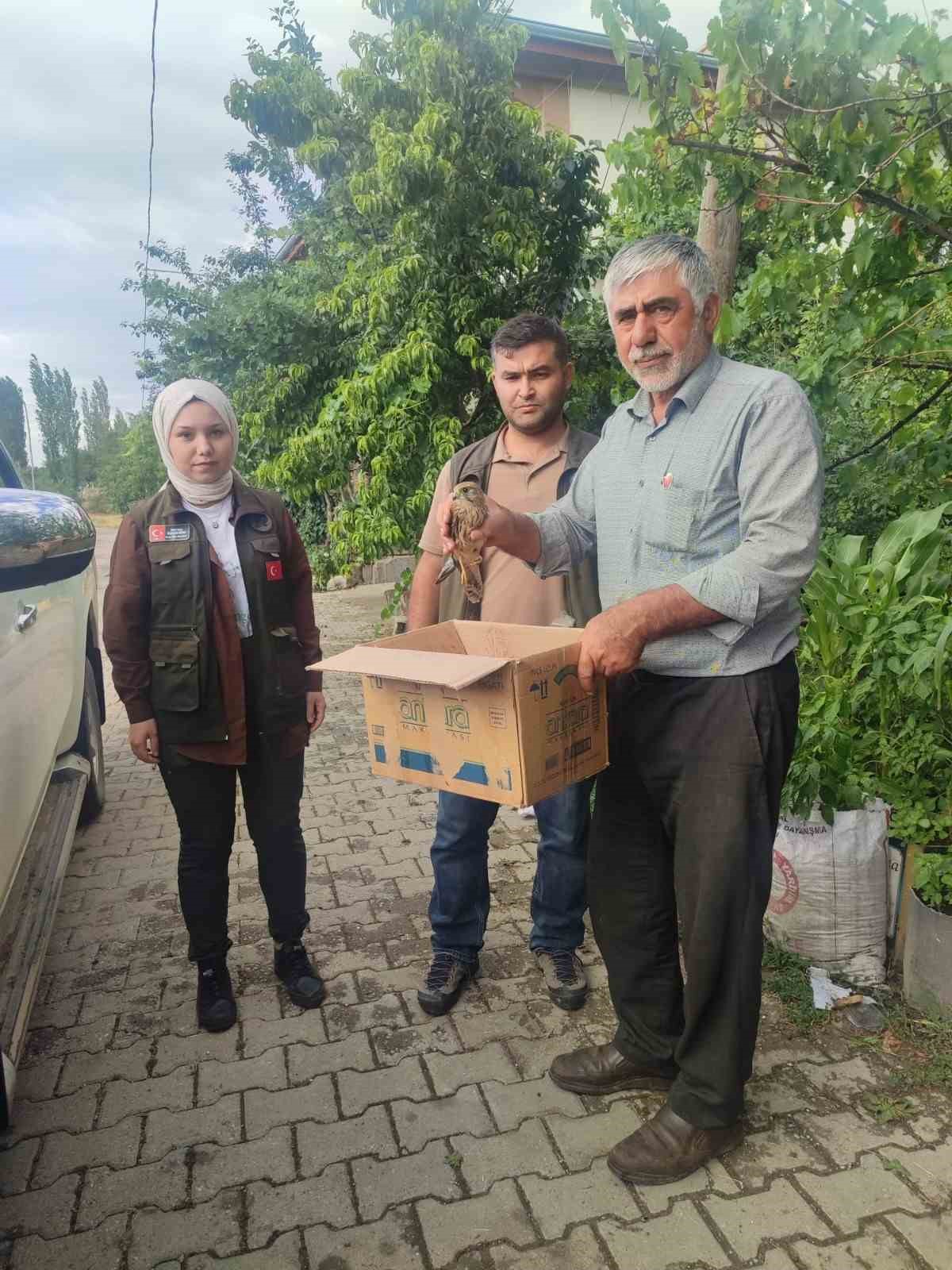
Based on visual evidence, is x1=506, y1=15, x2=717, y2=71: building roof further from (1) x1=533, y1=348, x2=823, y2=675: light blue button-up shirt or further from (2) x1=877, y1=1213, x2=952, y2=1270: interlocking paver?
(2) x1=877, y1=1213, x2=952, y2=1270: interlocking paver

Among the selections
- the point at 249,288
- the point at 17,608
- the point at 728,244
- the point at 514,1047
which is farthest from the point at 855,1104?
the point at 249,288

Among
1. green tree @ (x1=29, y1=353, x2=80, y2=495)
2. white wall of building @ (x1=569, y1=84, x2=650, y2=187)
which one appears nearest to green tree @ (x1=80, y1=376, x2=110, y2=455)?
green tree @ (x1=29, y1=353, x2=80, y2=495)

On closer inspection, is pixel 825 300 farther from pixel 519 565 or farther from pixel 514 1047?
pixel 514 1047

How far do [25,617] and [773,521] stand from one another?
201cm

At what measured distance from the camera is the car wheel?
4109mm

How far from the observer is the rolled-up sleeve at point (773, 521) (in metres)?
1.83

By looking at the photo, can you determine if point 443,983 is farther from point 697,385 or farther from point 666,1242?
point 697,385

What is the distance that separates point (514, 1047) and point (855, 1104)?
94 centimetres

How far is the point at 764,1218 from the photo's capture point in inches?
79.0

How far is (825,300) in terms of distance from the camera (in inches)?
135

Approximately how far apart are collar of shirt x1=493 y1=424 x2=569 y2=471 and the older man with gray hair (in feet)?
1.53

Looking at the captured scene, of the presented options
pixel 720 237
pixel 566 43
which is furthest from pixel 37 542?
pixel 566 43

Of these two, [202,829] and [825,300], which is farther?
[825,300]

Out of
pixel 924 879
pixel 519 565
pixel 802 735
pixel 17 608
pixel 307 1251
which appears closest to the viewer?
pixel 307 1251
